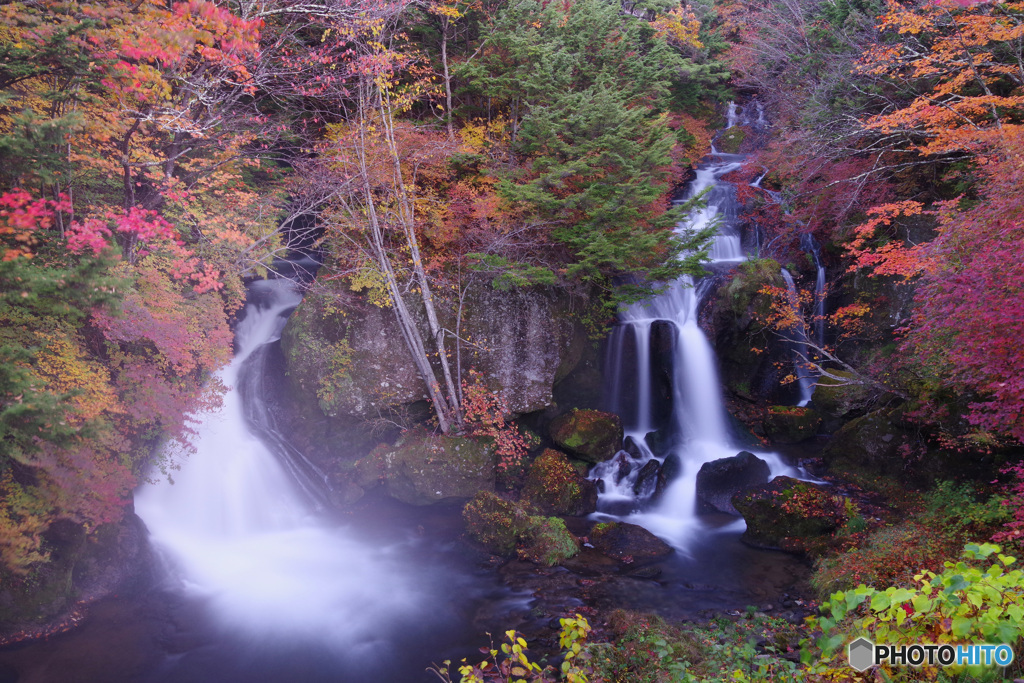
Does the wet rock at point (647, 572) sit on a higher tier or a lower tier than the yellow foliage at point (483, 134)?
lower

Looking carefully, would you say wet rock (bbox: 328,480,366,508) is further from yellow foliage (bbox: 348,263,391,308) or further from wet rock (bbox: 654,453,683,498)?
wet rock (bbox: 654,453,683,498)

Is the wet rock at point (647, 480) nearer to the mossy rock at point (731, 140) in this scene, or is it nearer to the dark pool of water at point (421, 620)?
the dark pool of water at point (421, 620)

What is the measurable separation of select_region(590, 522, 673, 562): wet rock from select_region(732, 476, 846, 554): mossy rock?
170 centimetres

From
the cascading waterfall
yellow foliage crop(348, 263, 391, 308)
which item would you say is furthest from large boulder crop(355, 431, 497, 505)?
yellow foliage crop(348, 263, 391, 308)

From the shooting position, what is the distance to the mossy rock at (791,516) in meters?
8.73

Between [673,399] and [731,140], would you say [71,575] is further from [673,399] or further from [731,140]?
[731,140]

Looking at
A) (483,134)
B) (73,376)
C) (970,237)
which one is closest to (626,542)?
(970,237)

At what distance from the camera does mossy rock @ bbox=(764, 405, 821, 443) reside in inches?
481

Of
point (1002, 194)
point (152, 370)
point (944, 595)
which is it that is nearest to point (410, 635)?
point (152, 370)

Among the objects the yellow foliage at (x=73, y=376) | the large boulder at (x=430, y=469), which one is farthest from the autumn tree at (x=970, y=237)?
the yellow foliage at (x=73, y=376)

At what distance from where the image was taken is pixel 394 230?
11.0m

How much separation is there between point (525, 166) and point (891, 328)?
383 inches

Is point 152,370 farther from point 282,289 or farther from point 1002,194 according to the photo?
point 1002,194

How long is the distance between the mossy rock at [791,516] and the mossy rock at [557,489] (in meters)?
3.04
